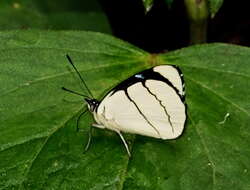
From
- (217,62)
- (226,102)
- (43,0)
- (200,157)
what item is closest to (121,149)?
(200,157)

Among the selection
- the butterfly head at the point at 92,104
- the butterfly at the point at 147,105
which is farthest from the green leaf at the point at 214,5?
the butterfly head at the point at 92,104

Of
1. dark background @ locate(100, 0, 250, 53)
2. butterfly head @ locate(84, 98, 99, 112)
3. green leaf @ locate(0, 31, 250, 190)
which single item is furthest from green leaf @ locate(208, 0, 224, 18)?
dark background @ locate(100, 0, 250, 53)

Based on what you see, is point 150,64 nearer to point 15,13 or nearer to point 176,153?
point 176,153

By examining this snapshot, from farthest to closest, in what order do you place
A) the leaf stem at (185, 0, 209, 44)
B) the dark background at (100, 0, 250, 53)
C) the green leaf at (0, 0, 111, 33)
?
the green leaf at (0, 0, 111, 33), the dark background at (100, 0, 250, 53), the leaf stem at (185, 0, 209, 44)

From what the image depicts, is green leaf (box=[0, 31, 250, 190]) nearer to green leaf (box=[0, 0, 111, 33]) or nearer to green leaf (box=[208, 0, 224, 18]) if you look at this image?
green leaf (box=[208, 0, 224, 18])

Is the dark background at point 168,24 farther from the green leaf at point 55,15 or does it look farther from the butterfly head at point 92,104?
the butterfly head at point 92,104
